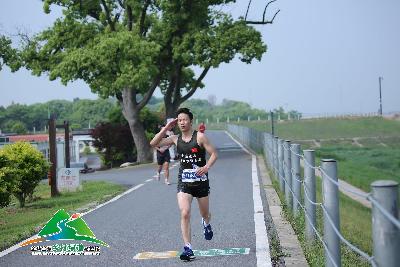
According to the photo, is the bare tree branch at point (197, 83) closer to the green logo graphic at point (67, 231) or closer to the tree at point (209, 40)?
the tree at point (209, 40)

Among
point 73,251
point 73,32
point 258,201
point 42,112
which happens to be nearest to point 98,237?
point 73,251

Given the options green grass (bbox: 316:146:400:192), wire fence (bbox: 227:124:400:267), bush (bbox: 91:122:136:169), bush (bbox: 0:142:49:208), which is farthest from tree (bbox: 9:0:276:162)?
wire fence (bbox: 227:124:400:267)

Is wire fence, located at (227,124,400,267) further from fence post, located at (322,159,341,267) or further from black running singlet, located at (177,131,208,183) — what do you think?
black running singlet, located at (177,131,208,183)

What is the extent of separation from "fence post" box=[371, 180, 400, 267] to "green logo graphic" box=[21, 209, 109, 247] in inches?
229

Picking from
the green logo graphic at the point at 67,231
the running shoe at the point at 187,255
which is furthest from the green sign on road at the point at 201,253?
the green logo graphic at the point at 67,231

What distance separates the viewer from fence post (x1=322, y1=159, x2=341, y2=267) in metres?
5.56

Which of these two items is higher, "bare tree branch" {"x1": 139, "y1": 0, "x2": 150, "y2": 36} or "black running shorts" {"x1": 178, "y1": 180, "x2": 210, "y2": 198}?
"bare tree branch" {"x1": 139, "y1": 0, "x2": 150, "y2": 36}

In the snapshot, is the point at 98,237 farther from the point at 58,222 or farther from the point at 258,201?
the point at 258,201

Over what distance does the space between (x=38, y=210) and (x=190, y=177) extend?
8.35 meters

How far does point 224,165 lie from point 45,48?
12316 millimetres

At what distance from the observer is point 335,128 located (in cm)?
8781

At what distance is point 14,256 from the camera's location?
27.2 feet

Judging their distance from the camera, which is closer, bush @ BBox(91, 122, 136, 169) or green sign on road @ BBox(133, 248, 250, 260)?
green sign on road @ BBox(133, 248, 250, 260)

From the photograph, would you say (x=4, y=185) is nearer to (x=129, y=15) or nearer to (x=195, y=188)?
(x=195, y=188)
